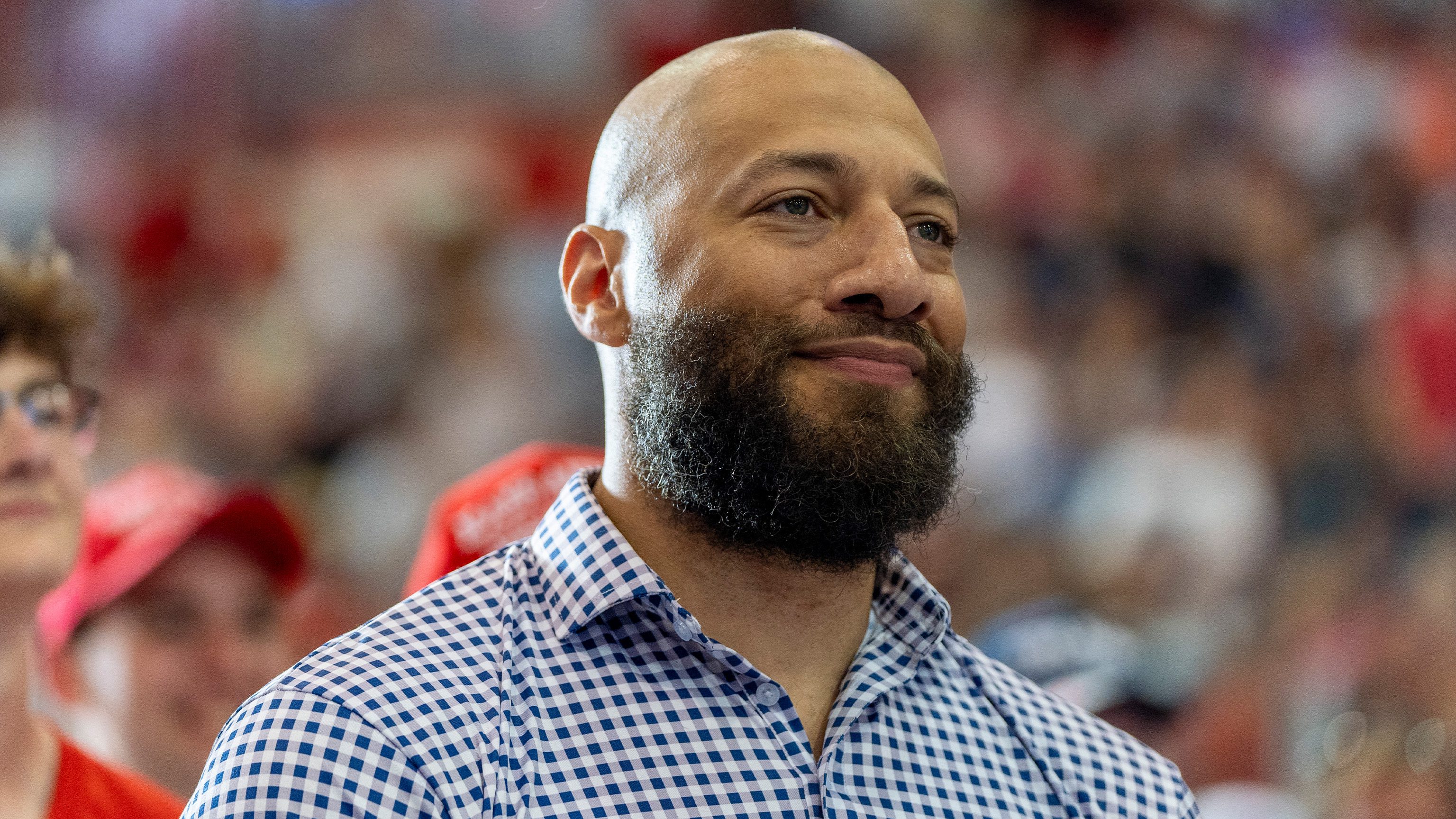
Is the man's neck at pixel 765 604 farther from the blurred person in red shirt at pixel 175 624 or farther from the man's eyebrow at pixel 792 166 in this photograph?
the blurred person in red shirt at pixel 175 624

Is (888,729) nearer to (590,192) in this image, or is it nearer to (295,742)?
(295,742)

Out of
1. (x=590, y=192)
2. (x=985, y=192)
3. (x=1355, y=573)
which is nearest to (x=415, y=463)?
(x=985, y=192)

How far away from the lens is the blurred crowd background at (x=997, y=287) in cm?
377

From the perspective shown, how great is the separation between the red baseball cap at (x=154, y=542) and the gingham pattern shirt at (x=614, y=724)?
710 mm

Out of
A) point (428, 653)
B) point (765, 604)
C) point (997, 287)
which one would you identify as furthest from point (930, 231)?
point (997, 287)

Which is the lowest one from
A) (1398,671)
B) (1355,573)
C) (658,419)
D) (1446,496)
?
(658,419)

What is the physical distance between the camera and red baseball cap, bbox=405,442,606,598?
6.01 ft

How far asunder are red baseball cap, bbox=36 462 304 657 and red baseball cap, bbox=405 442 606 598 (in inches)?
7.3

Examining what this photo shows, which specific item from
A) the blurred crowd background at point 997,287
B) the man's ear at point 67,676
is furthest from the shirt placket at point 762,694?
the blurred crowd background at point 997,287

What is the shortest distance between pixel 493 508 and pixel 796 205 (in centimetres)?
74

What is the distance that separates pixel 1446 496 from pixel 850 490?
144 inches

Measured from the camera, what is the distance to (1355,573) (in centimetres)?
418

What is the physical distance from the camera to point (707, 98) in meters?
1.38

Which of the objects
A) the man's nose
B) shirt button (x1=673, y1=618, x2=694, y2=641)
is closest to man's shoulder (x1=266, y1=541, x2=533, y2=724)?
shirt button (x1=673, y1=618, x2=694, y2=641)
